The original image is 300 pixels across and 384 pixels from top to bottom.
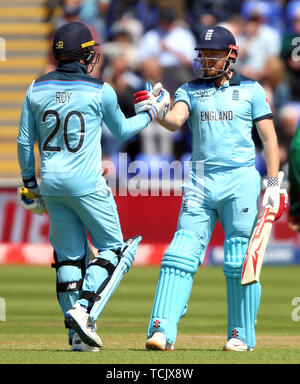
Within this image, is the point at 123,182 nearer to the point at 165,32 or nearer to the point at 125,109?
the point at 125,109

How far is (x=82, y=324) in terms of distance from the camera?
7258 millimetres

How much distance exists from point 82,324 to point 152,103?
1.77 m

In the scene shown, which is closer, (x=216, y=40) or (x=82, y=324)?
(x=82, y=324)

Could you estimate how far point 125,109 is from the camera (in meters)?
16.7

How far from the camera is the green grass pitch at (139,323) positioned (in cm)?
712

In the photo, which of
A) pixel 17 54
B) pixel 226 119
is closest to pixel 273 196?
pixel 226 119

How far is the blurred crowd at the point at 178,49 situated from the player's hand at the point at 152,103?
27.9ft

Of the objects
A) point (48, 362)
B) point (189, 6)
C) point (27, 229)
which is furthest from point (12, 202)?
point (48, 362)

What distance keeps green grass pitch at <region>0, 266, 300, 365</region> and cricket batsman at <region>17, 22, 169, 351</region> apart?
437 mm

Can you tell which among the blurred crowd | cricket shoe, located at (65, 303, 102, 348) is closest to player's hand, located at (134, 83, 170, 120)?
cricket shoe, located at (65, 303, 102, 348)

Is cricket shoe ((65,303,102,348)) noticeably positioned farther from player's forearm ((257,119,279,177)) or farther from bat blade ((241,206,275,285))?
player's forearm ((257,119,279,177))

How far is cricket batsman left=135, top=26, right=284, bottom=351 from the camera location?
7762mm
